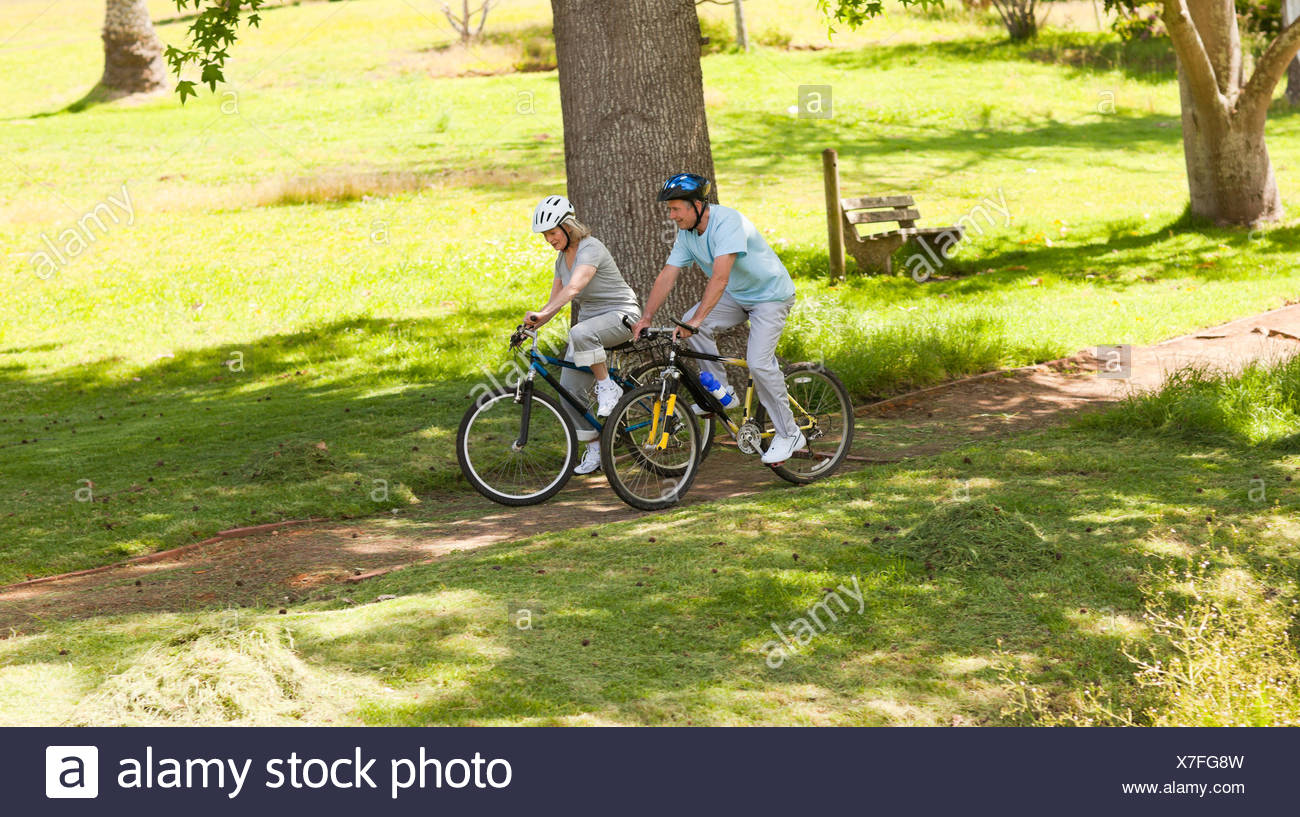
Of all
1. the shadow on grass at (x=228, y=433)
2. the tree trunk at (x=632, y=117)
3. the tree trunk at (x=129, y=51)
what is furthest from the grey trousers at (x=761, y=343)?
the tree trunk at (x=129, y=51)

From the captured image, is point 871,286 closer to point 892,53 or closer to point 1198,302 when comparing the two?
point 1198,302

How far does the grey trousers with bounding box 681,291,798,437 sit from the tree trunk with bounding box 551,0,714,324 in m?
1.42

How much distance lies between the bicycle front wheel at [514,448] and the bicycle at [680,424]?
1.81 feet

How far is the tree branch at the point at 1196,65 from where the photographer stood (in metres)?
15.0

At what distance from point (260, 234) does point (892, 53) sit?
22229mm

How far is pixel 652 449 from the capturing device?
7.96m

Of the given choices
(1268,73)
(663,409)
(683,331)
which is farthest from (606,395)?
(1268,73)

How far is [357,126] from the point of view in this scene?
91.9ft

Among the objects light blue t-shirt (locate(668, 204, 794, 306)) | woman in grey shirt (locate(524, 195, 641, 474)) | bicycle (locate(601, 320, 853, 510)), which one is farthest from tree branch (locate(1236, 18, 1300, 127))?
woman in grey shirt (locate(524, 195, 641, 474))

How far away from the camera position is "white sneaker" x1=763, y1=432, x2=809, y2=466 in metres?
8.07

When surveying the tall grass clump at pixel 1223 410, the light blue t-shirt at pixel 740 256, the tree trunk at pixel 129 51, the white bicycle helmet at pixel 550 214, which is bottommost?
the tall grass clump at pixel 1223 410

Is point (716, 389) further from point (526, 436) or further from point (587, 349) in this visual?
point (526, 436)

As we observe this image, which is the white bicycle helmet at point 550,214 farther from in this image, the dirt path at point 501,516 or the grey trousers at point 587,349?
the dirt path at point 501,516

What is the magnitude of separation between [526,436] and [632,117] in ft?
9.06
